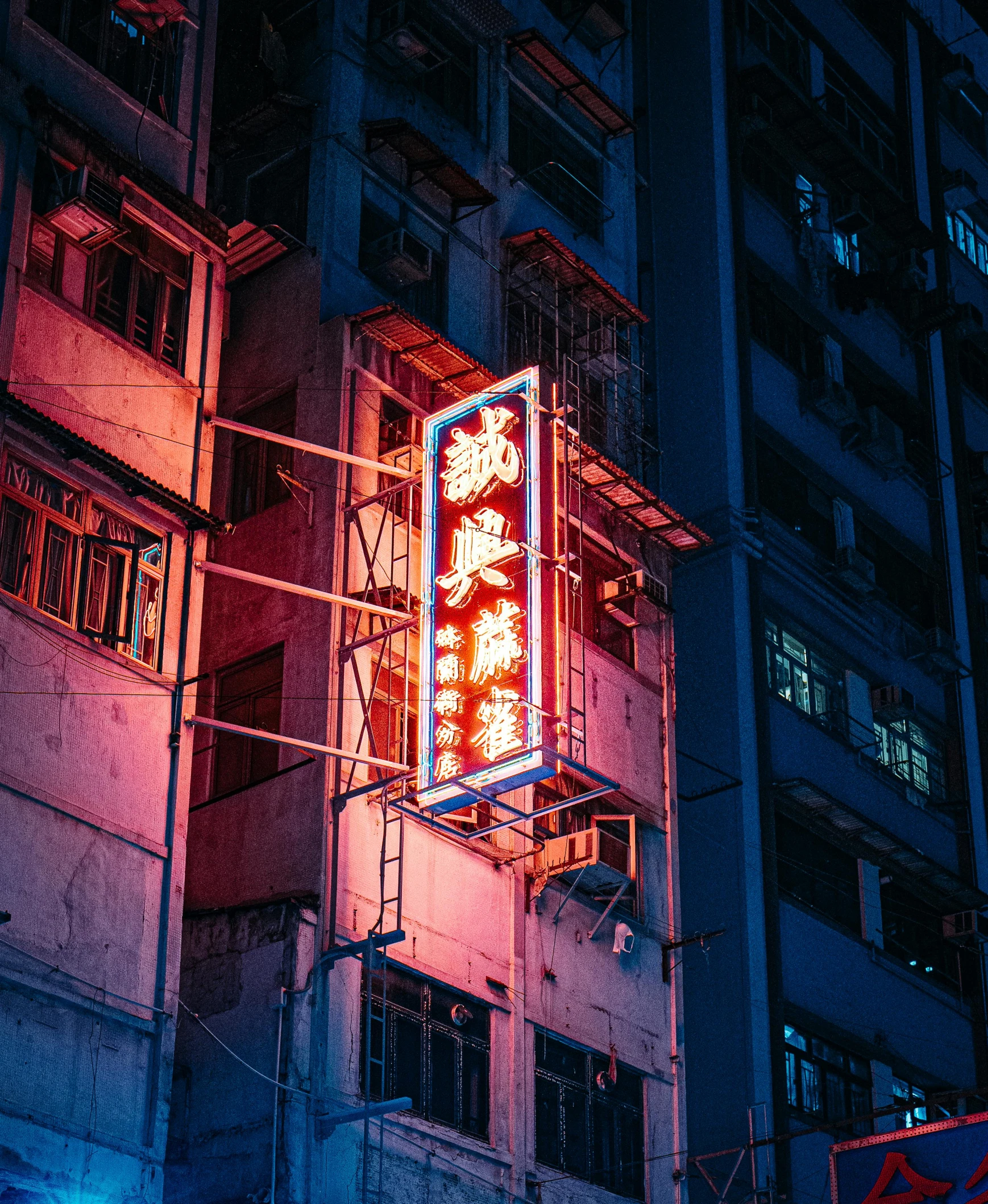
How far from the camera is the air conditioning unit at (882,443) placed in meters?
36.2

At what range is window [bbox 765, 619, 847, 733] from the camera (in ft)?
105

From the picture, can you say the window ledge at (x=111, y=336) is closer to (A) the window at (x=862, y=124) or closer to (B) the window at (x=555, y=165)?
(B) the window at (x=555, y=165)

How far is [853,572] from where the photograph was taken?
33.6 metres

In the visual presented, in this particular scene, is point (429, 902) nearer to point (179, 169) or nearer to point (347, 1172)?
A: point (347, 1172)

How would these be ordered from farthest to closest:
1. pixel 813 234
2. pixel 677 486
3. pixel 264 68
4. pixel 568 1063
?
pixel 813 234 < pixel 677 486 < pixel 264 68 < pixel 568 1063

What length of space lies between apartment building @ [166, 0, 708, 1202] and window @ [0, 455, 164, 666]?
101cm

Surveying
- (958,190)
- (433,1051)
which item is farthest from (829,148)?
(433,1051)

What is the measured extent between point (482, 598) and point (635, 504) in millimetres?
7368

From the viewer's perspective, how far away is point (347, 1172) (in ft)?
65.4

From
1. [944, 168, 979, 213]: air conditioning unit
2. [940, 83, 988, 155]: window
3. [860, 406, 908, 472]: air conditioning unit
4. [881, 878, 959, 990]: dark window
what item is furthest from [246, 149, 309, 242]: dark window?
[940, 83, 988, 155]: window

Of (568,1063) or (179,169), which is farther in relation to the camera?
(568,1063)

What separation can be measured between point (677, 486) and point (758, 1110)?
11143mm

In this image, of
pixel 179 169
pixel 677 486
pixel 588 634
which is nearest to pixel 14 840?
pixel 179 169

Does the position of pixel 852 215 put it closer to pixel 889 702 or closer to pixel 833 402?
pixel 833 402
